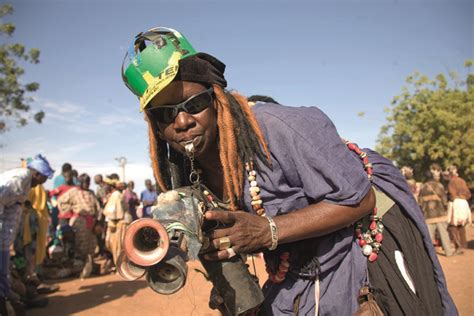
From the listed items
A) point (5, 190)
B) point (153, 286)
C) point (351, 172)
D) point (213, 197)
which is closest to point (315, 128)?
point (351, 172)

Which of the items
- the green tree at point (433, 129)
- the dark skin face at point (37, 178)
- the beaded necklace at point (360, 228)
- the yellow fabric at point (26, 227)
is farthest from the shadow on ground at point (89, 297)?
the green tree at point (433, 129)

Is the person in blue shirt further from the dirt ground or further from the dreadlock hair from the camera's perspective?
the dreadlock hair

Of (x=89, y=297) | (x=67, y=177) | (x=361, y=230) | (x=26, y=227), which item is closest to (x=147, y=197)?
(x=67, y=177)

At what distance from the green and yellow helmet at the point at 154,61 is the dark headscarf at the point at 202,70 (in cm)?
4

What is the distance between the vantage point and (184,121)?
1.75 meters

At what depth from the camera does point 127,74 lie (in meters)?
1.90

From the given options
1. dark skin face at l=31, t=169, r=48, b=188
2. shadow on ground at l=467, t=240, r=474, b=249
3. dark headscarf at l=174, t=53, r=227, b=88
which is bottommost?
shadow on ground at l=467, t=240, r=474, b=249

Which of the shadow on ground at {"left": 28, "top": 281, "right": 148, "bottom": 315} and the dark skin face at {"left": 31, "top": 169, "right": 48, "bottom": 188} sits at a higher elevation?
the dark skin face at {"left": 31, "top": 169, "right": 48, "bottom": 188}

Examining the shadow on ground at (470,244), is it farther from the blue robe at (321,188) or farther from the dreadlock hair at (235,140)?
the dreadlock hair at (235,140)

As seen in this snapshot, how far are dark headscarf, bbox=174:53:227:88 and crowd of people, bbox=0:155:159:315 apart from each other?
2.86 m

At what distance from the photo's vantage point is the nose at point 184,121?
1757mm

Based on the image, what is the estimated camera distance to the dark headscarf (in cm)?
179

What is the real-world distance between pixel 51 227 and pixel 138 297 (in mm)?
3889

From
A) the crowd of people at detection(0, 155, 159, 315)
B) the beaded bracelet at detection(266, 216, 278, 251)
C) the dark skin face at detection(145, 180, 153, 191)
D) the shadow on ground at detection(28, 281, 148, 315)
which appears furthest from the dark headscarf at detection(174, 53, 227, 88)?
the dark skin face at detection(145, 180, 153, 191)
